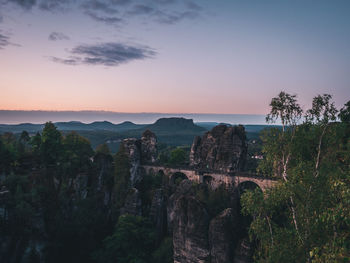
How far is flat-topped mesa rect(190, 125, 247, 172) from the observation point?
175 feet

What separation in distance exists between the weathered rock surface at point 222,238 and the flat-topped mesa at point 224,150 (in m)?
29.8

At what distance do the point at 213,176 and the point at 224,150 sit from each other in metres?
6.51

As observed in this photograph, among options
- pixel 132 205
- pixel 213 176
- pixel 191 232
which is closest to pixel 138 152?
pixel 132 205

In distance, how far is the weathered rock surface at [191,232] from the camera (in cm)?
2420

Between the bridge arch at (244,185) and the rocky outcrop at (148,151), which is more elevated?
the rocky outcrop at (148,151)

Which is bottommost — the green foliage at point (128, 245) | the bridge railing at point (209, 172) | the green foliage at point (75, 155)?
the green foliage at point (128, 245)

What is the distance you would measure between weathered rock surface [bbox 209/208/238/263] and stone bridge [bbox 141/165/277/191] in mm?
22913

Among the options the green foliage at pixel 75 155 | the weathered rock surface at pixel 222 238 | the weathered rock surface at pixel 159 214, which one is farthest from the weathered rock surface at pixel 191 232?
the green foliage at pixel 75 155

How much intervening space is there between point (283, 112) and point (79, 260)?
116 feet

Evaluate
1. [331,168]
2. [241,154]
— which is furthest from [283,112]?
[241,154]

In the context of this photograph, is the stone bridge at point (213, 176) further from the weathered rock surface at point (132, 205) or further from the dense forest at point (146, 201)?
the weathered rock surface at point (132, 205)

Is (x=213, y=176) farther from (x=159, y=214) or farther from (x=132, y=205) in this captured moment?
(x=132, y=205)

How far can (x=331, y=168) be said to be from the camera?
1339 centimetres

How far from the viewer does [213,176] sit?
2095 inches
